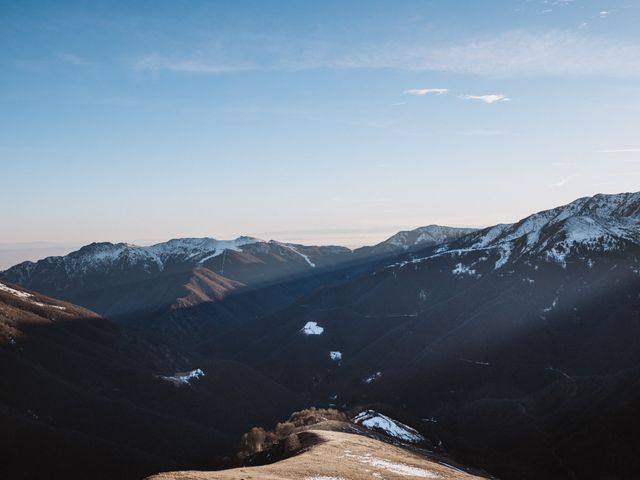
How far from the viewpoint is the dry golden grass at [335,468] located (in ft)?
254

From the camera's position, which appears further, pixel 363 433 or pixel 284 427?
pixel 284 427

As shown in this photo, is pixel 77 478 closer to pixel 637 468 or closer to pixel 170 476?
A: pixel 170 476

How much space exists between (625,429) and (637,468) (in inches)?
771

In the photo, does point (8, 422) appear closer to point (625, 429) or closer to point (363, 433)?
point (363, 433)

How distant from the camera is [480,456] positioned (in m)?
195

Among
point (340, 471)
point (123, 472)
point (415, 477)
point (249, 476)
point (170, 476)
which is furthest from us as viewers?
point (123, 472)

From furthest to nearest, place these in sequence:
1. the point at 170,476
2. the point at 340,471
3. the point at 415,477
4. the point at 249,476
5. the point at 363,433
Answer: the point at 363,433, the point at 415,477, the point at 340,471, the point at 249,476, the point at 170,476

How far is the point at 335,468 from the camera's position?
291 feet

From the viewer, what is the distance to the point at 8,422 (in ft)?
623

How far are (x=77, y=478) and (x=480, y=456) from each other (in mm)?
139187

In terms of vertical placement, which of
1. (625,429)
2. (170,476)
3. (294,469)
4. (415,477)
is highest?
(170,476)

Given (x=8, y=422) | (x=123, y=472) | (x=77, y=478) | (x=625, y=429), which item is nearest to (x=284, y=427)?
(x=123, y=472)

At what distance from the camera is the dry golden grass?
77.5 metres

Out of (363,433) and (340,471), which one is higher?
(340,471)
